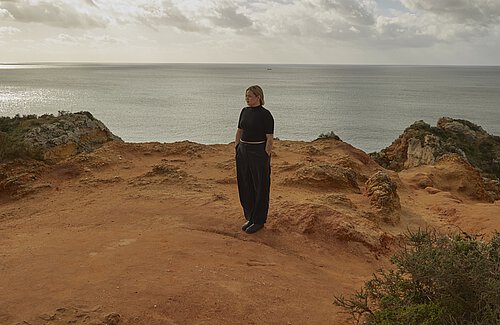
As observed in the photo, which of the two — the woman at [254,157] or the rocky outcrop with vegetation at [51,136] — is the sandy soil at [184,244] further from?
the rocky outcrop with vegetation at [51,136]

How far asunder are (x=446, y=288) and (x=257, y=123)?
3.37 metres

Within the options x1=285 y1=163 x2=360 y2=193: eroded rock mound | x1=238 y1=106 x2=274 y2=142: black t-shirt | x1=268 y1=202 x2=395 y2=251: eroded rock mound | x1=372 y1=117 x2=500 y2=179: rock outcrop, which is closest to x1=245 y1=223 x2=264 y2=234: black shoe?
x1=268 y1=202 x2=395 y2=251: eroded rock mound

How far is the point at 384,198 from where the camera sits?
326 inches

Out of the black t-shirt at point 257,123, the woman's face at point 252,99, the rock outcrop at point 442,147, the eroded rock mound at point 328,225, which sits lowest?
the rock outcrop at point 442,147

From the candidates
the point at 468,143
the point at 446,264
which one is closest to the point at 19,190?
the point at 446,264

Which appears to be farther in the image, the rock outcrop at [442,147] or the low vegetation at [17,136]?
the rock outcrop at [442,147]

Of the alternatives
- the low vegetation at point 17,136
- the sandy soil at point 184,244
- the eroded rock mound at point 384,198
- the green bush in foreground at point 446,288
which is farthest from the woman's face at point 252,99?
Result: the low vegetation at point 17,136

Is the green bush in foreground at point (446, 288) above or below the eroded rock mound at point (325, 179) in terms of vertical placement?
above

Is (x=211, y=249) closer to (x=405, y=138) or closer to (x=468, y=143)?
(x=405, y=138)

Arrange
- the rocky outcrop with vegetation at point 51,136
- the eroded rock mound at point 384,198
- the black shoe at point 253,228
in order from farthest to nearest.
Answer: the rocky outcrop with vegetation at point 51,136, the eroded rock mound at point 384,198, the black shoe at point 253,228

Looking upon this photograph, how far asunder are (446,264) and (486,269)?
270mm

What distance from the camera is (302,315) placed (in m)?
4.35

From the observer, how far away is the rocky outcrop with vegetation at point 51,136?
11180mm

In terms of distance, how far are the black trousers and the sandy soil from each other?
0.31 metres
